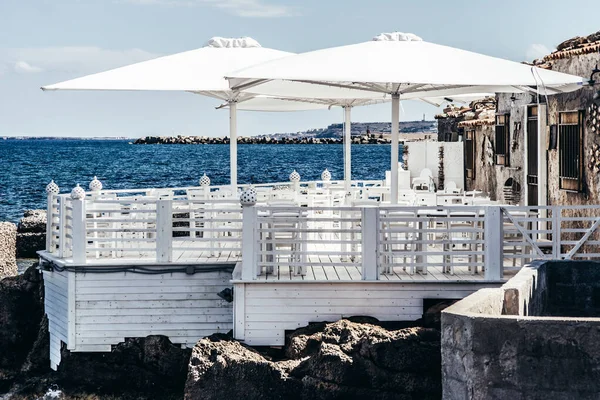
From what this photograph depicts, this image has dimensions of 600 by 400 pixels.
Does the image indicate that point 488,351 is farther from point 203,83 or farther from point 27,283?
point 27,283

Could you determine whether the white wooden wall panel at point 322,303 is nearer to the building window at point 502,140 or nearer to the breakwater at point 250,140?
the building window at point 502,140

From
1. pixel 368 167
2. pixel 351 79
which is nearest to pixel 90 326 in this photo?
pixel 351 79

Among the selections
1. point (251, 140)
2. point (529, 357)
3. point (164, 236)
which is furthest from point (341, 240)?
point (251, 140)

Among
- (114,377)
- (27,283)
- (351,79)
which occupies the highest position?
(351,79)

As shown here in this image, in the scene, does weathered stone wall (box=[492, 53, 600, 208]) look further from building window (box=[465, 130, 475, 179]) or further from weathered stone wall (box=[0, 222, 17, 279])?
weathered stone wall (box=[0, 222, 17, 279])

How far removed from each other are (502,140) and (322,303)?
733 cm

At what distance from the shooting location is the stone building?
12.2m

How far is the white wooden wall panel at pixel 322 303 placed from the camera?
1058cm

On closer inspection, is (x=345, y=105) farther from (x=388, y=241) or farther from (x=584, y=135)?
(x=388, y=241)

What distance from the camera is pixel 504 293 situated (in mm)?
7602

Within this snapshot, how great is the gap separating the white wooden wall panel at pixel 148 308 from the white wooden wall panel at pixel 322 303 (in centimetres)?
101

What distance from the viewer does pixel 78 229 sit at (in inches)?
453

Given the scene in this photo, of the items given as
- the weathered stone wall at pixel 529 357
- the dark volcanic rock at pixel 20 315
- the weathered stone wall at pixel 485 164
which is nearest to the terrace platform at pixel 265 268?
the dark volcanic rock at pixel 20 315

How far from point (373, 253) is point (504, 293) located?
3.14 meters
